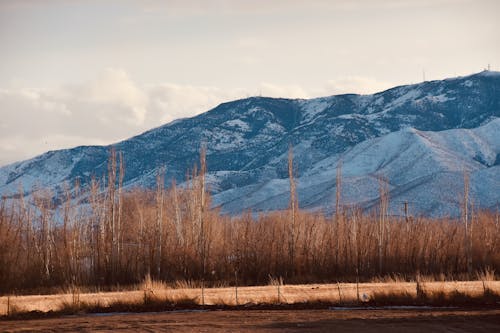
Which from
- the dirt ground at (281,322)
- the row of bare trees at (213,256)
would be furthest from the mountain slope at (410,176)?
the dirt ground at (281,322)

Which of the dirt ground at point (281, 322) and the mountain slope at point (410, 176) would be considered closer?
the dirt ground at point (281, 322)

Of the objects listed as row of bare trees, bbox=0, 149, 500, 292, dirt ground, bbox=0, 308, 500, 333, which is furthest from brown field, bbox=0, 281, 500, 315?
row of bare trees, bbox=0, 149, 500, 292

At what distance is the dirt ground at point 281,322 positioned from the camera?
65.6 ft

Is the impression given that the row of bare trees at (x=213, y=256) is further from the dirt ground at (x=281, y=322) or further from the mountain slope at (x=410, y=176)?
the mountain slope at (x=410, y=176)

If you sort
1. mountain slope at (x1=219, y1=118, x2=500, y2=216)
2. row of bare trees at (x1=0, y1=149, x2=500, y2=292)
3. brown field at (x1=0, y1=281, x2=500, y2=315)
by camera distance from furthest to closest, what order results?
mountain slope at (x1=219, y1=118, x2=500, y2=216)
row of bare trees at (x1=0, y1=149, x2=500, y2=292)
brown field at (x1=0, y1=281, x2=500, y2=315)

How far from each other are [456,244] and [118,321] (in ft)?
85.2

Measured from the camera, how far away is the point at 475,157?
170 metres

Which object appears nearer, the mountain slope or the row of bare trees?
the row of bare trees

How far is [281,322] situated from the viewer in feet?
69.5

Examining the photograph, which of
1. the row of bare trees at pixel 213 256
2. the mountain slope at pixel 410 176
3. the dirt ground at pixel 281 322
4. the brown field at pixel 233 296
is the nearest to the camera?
the dirt ground at pixel 281 322

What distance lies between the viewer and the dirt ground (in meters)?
20.0

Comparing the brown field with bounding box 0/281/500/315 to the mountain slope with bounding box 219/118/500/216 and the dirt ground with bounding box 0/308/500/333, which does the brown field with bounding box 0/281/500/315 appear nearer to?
the dirt ground with bounding box 0/308/500/333

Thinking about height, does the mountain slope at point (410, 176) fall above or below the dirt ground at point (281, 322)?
above

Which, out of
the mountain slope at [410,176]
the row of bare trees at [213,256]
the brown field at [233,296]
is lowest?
the brown field at [233,296]
